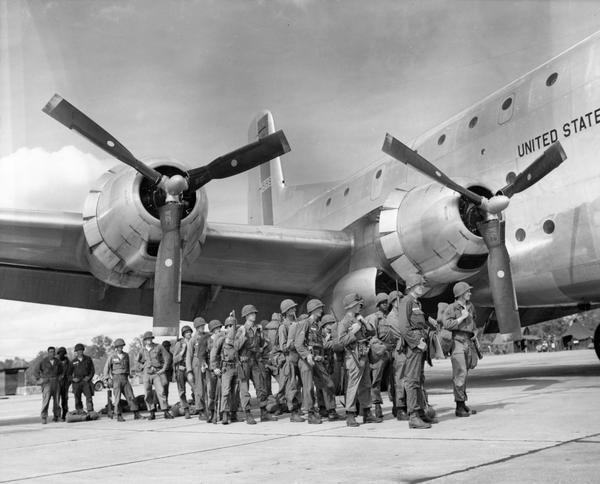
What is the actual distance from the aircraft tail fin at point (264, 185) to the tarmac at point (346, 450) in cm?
1555

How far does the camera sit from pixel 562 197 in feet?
35.5

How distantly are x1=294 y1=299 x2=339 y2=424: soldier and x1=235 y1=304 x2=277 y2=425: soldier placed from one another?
35.2 inches

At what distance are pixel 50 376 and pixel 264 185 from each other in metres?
13.8

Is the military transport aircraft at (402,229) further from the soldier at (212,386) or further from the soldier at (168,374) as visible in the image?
the soldier at (168,374)

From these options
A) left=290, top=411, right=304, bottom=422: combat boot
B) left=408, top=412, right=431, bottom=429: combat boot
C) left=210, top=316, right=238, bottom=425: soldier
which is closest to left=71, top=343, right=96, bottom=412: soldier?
left=210, top=316, right=238, bottom=425: soldier

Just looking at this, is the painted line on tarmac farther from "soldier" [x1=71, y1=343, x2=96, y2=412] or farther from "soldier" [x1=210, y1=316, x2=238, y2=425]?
"soldier" [x1=71, y1=343, x2=96, y2=412]

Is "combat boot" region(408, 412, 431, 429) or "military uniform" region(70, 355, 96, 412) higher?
"military uniform" region(70, 355, 96, 412)

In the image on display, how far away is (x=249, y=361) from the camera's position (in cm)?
915

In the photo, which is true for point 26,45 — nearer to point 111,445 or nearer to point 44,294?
point 44,294

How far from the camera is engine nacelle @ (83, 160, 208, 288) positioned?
393 inches

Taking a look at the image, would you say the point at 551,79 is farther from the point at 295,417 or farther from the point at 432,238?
the point at 295,417

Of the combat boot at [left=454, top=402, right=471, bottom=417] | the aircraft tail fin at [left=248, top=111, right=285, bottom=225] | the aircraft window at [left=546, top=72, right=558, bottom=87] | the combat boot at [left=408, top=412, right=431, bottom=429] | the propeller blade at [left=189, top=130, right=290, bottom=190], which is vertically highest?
the aircraft tail fin at [left=248, top=111, right=285, bottom=225]

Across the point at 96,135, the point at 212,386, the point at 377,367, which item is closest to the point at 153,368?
the point at 212,386

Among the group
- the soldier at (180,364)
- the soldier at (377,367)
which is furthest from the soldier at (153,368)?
the soldier at (377,367)
